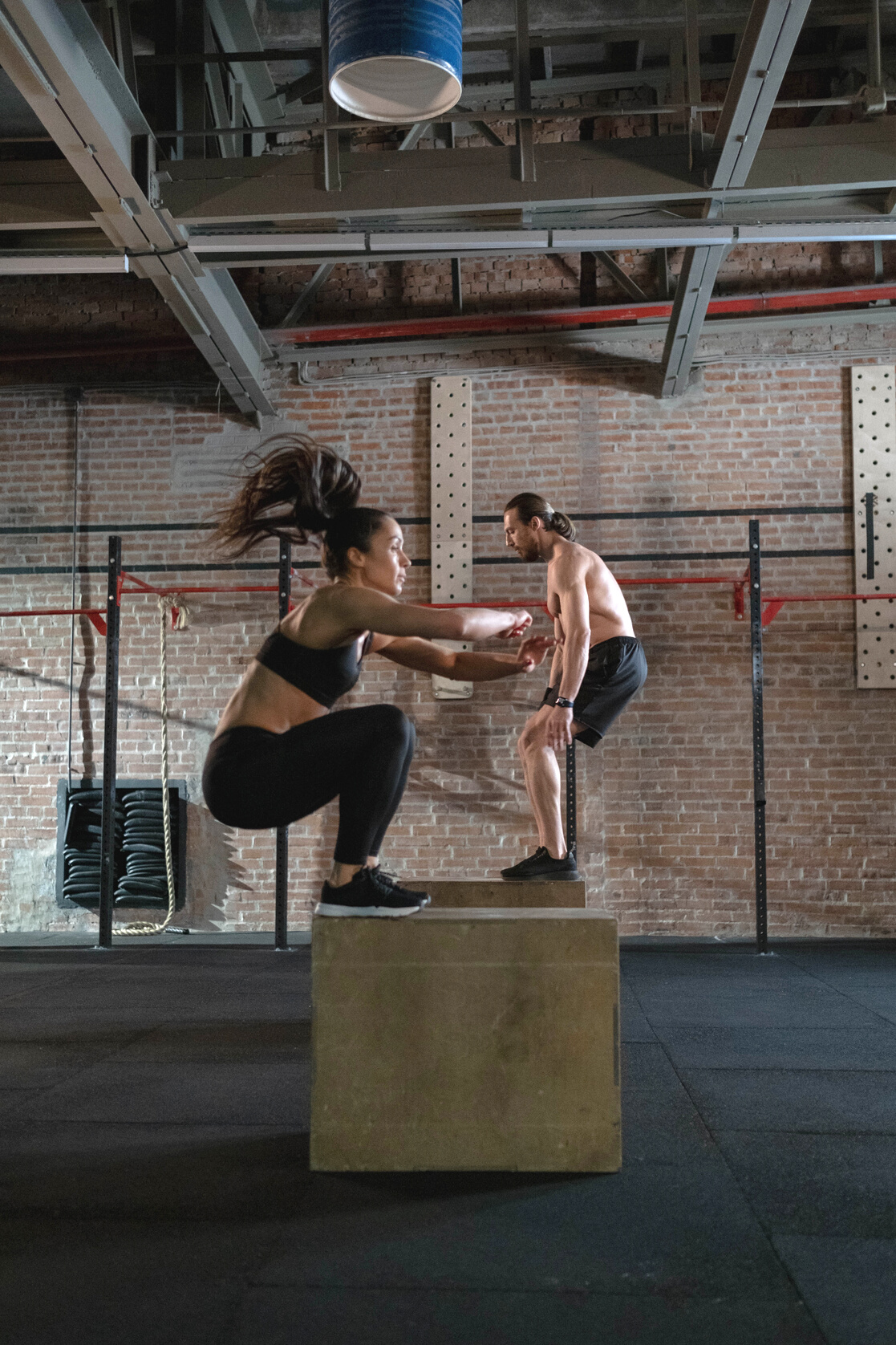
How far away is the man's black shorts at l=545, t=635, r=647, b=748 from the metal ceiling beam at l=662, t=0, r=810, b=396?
1971 mm

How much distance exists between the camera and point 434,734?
654cm

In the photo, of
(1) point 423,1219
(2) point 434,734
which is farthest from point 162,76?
(1) point 423,1219

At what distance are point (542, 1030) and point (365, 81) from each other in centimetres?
294

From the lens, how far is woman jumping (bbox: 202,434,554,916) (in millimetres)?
2393

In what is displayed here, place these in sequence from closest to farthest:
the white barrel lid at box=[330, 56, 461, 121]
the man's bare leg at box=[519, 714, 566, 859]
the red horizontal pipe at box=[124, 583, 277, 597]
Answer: the white barrel lid at box=[330, 56, 461, 121]
the man's bare leg at box=[519, 714, 566, 859]
the red horizontal pipe at box=[124, 583, 277, 597]

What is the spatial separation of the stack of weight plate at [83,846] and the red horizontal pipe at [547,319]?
10.5ft

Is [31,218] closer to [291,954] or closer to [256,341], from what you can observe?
[256,341]

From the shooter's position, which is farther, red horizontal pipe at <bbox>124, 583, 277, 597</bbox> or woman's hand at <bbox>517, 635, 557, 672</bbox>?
red horizontal pipe at <bbox>124, 583, 277, 597</bbox>

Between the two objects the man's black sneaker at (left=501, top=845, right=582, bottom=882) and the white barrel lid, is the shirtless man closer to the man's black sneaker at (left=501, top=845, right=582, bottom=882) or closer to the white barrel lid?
the man's black sneaker at (left=501, top=845, right=582, bottom=882)

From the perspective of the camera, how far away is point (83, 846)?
662 centimetres

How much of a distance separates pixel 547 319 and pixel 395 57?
Answer: 3564 millimetres

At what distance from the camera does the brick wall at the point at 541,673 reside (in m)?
6.37

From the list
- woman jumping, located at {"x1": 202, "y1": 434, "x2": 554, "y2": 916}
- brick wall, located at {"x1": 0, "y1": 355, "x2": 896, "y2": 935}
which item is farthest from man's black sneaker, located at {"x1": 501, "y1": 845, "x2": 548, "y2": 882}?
brick wall, located at {"x1": 0, "y1": 355, "x2": 896, "y2": 935}

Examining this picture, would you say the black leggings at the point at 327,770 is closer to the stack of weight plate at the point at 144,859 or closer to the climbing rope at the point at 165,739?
the climbing rope at the point at 165,739
